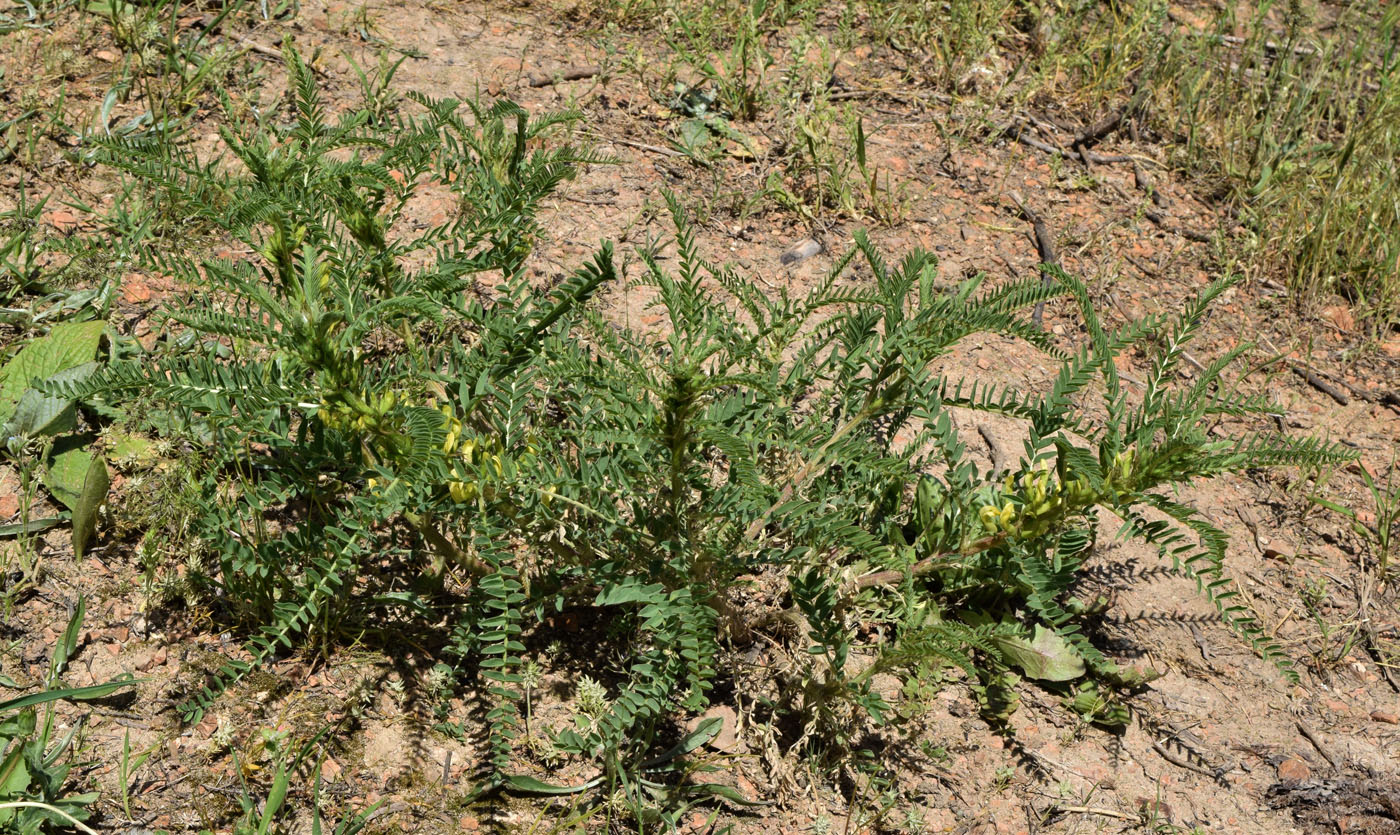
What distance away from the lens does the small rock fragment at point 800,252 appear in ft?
13.3

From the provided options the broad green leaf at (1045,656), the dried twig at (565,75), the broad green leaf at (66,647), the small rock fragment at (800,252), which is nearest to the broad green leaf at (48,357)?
the broad green leaf at (66,647)

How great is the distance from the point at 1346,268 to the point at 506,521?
11.1 ft

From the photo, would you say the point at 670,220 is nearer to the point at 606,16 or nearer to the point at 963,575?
the point at 606,16

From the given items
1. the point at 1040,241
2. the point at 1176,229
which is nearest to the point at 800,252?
the point at 1040,241

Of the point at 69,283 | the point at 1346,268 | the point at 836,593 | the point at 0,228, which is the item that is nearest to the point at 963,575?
the point at 836,593

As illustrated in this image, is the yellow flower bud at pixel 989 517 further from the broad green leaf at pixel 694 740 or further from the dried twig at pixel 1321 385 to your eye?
the dried twig at pixel 1321 385

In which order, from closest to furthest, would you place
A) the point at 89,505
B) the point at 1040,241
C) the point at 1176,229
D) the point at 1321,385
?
1. the point at 89,505
2. the point at 1321,385
3. the point at 1040,241
4. the point at 1176,229

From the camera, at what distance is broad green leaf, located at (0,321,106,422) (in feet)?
10.1

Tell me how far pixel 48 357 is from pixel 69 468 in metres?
0.36

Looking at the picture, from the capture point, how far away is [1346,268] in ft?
13.9

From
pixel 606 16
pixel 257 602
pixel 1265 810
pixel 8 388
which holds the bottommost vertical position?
pixel 1265 810

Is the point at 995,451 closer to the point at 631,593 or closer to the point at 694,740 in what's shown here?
the point at 694,740

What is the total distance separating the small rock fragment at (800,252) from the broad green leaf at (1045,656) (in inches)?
63.7

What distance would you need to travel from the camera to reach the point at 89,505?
2.82m
